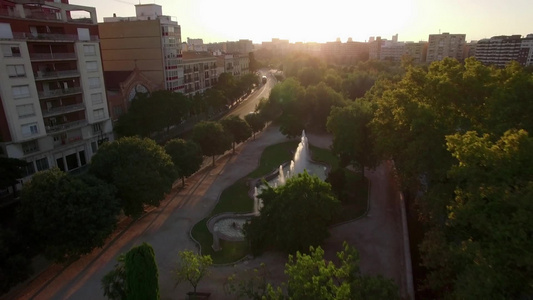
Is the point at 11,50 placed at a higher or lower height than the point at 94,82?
higher

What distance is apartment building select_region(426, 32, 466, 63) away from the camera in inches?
5349

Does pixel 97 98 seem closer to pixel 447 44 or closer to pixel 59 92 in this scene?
pixel 59 92

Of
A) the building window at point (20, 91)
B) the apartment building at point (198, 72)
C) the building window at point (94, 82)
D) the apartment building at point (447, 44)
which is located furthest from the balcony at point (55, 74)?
the apartment building at point (447, 44)

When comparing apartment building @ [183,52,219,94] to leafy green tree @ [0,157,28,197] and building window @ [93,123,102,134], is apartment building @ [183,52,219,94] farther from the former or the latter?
leafy green tree @ [0,157,28,197]

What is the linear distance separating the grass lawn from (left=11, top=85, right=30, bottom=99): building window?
2334 centimetres

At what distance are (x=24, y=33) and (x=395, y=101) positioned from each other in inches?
1481

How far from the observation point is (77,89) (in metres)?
42.0

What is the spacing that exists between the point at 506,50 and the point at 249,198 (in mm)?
119872

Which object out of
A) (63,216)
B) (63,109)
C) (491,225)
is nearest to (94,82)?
(63,109)

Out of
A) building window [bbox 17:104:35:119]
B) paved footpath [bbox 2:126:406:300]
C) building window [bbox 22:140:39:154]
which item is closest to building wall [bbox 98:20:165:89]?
building window [bbox 17:104:35:119]

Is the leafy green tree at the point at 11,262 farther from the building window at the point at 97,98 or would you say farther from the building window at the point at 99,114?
the building window at the point at 97,98

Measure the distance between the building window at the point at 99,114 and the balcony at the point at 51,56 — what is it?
7.05 metres

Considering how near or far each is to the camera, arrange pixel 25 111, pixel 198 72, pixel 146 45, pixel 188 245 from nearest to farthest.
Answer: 1. pixel 188 245
2. pixel 25 111
3. pixel 146 45
4. pixel 198 72

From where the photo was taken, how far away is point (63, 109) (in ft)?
133
